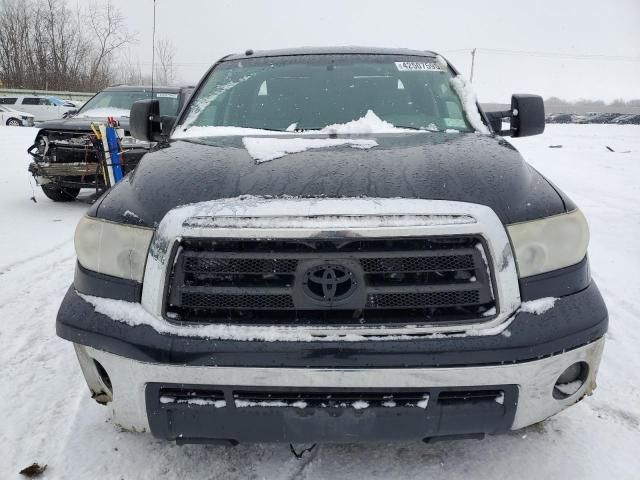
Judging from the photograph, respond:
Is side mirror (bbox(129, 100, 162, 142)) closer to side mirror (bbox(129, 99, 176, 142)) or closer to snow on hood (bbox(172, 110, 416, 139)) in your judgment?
side mirror (bbox(129, 99, 176, 142))

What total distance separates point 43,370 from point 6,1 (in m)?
49.6

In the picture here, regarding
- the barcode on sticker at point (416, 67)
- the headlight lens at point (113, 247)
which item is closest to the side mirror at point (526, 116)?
the barcode on sticker at point (416, 67)

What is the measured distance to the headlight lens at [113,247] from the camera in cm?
181

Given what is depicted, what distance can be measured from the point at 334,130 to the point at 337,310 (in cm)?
133

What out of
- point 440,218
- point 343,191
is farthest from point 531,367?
point 343,191

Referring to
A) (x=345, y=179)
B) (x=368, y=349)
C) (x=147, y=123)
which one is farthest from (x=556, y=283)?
(x=147, y=123)

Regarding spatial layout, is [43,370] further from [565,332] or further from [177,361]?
[565,332]

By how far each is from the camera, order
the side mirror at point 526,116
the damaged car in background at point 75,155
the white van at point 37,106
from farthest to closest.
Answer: the white van at point 37,106, the damaged car in background at point 75,155, the side mirror at point 526,116

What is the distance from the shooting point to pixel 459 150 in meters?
2.27

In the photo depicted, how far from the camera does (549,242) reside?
1.83 m

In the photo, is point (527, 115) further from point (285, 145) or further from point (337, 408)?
point (337, 408)

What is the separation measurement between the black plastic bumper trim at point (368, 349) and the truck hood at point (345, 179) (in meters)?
0.39

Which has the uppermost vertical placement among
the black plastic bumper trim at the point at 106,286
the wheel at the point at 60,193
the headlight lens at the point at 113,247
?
the headlight lens at the point at 113,247

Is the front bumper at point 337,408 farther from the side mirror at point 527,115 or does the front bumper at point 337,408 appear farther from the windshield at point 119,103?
the windshield at point 119,103
